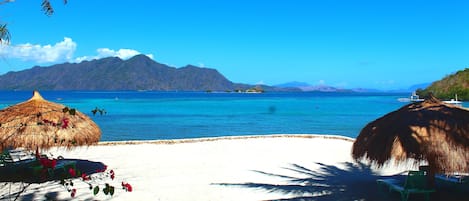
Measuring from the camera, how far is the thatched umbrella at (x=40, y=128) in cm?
854

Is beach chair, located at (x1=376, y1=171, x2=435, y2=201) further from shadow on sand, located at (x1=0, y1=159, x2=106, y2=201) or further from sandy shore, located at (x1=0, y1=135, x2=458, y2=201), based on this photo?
shadow on sand, located at (x1=0, y1=159, x2=106, y2=201)

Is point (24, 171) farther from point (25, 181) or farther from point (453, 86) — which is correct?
point (453, 86)

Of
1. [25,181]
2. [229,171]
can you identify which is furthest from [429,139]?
[25,181]

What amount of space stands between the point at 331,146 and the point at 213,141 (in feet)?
14.2

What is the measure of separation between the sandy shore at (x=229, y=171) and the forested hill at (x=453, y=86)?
7086 cm

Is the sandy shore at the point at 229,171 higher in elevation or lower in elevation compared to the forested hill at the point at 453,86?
lower

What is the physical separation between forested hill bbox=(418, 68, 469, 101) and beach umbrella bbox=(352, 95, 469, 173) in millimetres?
77210

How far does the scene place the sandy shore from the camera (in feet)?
25.0

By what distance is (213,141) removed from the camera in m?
15.6

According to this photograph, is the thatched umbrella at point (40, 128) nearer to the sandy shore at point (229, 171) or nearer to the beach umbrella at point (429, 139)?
the sandy shore at point (229, 171)

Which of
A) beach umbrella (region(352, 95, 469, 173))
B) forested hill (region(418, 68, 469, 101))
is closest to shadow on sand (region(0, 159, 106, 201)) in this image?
beach umbrella (region(352, 95, 469, 173))

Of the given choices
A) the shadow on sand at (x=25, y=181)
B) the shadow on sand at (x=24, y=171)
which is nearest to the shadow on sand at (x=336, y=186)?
the shadow on sand at (x=25, y=181)

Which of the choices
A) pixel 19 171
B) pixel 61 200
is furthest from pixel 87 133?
pixel 61 200

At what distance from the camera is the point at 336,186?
26.9 ft
